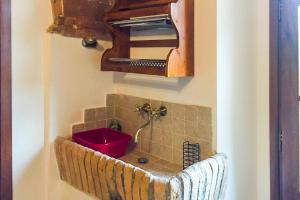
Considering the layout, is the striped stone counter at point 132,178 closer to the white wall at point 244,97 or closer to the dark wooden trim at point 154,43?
the white wall at point 244,97

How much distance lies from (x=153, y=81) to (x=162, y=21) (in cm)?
40

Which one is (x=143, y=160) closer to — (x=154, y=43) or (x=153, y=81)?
(x=153, y=81)

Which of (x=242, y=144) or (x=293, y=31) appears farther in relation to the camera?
(x=242, y=144)

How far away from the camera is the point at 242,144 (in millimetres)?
1617

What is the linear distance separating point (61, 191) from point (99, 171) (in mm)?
464

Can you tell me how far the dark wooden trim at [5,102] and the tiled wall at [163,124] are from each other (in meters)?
0.39

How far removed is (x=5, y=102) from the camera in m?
1.54

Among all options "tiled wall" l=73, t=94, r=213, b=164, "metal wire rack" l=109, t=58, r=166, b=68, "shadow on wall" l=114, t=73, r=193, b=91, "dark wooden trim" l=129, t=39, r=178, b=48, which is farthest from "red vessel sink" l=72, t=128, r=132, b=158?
"dark wooden trim" l=129, t=39, r=178, b=48

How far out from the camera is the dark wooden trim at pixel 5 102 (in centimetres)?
153

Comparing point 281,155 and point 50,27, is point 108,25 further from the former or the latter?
point 281,155

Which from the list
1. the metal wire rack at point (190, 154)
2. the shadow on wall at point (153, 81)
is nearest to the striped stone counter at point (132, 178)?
the metal wire rack at point (190, 154)

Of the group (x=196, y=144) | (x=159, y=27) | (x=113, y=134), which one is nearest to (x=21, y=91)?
(x=113, y=134)

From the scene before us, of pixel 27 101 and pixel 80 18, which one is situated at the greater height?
pixel 80 18

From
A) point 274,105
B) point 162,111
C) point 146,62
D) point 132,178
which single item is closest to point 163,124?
point 162,111
